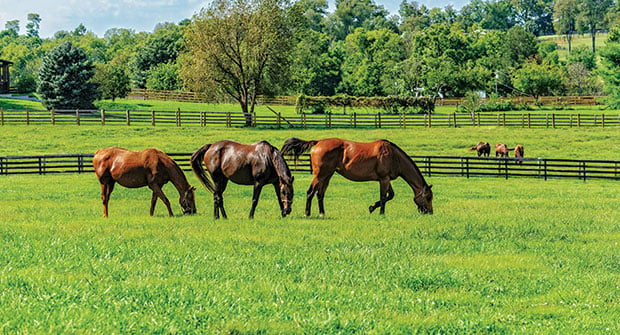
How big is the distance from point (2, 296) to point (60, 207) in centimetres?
1046

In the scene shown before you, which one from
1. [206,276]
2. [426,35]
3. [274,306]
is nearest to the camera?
[274,306]

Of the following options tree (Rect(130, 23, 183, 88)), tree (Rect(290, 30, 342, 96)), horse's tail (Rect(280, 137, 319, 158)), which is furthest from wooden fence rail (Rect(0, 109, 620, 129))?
tree (Rect(130, 23, 183, 88))

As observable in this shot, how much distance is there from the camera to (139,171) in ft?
47.8

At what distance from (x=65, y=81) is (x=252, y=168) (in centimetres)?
5351

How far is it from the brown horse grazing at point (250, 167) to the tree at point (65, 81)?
51912 millimetres

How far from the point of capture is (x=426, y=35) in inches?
4090

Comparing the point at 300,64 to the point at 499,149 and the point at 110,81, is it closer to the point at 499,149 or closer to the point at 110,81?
the point at 110,81

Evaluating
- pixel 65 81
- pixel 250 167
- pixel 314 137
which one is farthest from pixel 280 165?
pixel 65 81

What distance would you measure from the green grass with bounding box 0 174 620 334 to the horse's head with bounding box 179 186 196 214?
0.60m

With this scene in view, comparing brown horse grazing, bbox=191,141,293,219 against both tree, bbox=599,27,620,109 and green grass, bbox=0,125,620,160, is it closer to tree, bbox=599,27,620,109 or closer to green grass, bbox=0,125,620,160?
green grass, bbox=0,125,620,160

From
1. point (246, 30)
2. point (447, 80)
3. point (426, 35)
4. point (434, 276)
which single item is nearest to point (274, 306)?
point (434, 276)

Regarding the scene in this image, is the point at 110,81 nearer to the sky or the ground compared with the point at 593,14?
nearer to the ground

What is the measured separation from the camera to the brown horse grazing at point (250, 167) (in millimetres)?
13844

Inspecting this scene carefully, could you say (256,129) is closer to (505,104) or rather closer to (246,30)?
(246,30)
